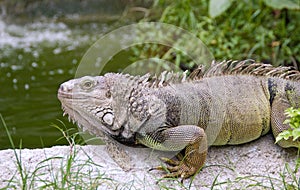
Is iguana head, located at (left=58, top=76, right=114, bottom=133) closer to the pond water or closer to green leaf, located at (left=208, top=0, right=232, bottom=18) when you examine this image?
the pond water

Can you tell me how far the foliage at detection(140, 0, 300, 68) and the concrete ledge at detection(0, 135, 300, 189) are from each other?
4260 millimetres

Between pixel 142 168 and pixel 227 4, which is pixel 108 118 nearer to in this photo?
pixel 142 168

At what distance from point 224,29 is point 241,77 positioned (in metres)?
4.57

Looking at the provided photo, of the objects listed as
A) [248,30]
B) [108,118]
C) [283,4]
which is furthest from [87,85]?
[248,30]

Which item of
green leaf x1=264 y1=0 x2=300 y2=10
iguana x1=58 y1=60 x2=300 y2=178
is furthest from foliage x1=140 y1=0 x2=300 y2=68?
iguana x1=58 y1=60 x2=300 y2=178

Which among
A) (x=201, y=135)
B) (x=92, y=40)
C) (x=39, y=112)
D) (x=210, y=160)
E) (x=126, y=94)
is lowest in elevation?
(x=92, y=40)

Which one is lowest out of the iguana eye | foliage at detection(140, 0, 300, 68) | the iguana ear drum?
foliage at detection(140, 0, 300, 68)

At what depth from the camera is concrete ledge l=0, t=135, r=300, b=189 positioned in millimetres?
3273

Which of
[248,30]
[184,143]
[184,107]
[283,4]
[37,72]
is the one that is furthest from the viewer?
[37,72]

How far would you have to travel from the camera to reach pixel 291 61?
7.91 m

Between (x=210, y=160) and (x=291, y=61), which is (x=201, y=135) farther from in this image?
(x=291, y=61)

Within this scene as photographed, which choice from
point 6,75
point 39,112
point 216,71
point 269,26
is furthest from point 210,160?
point 6,75

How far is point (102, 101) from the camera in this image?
3.38 meters

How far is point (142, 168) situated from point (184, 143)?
35cm
